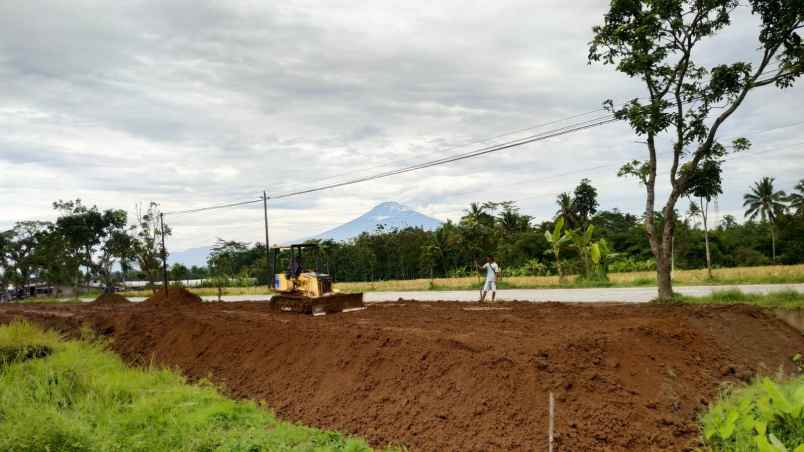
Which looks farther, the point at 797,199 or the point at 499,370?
the point at 797,199

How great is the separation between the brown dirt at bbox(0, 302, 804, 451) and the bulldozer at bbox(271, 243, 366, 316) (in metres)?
3.59

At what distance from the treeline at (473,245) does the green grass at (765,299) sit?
2224cm

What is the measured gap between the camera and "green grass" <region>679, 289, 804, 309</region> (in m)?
13.3

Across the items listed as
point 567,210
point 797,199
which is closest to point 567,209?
point 567,210

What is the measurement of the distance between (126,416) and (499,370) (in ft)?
17.4

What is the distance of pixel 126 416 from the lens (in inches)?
327

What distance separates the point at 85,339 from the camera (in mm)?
15109

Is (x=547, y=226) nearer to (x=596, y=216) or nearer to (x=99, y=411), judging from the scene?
(x=596, y=216)

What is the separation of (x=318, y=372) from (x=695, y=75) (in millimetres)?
12920

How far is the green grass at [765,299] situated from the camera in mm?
13330

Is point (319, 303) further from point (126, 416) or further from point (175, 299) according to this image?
point (175, 299)

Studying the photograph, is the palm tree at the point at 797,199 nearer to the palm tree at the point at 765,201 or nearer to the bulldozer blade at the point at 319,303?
the palm tree at the point at 765,201

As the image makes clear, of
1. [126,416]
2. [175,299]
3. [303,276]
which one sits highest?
[303,276]

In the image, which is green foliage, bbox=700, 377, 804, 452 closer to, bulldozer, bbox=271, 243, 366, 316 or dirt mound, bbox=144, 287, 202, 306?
bulldozer, bbox=271, 243, 366, 316
